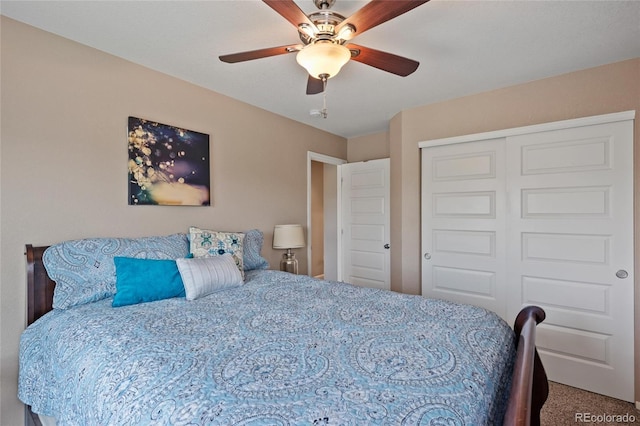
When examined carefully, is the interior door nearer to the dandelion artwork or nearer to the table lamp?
the table lamp

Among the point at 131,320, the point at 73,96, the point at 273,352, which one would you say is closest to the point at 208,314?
the point at 131,320

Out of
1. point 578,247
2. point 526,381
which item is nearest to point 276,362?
point 526,381

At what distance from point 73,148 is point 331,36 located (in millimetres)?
1777

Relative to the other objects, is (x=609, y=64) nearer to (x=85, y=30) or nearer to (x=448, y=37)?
(x=448, y=37)

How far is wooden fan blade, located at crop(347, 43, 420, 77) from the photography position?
1618 mm

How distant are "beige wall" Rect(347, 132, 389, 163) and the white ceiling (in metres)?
1.27

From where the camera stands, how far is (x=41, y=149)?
6.02 feet

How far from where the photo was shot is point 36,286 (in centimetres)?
175

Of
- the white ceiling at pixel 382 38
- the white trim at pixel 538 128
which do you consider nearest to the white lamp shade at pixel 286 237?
the white ceiling at pixel 382 38

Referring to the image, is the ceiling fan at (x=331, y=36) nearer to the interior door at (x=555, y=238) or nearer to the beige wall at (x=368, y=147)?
the interior door at (x=555, y=238)

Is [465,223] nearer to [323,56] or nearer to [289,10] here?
[323,56]

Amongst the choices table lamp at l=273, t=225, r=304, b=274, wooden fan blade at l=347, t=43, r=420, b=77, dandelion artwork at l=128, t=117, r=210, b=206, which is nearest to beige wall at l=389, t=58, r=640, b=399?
table lamp at l=273, t=225, r=304, b=274

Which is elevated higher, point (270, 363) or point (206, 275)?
point (206, 275)

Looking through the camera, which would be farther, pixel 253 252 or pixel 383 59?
pixel 253 252
